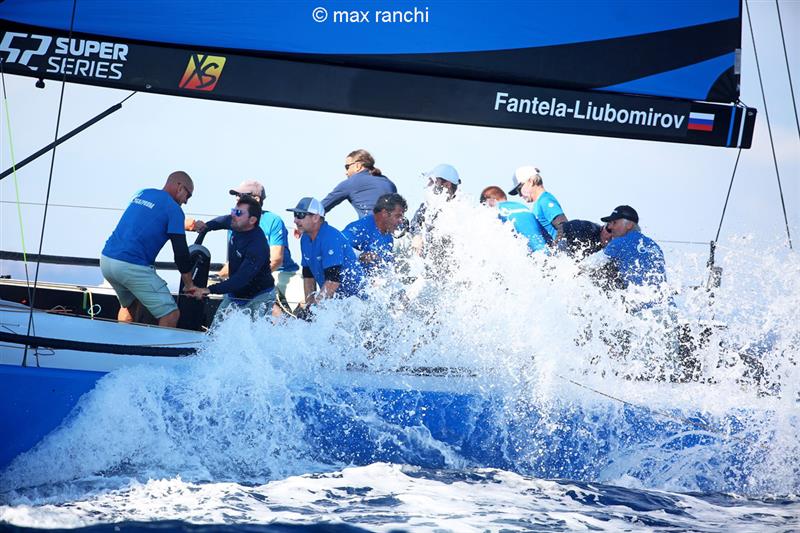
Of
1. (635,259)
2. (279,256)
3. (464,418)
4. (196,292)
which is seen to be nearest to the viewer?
(464,418)

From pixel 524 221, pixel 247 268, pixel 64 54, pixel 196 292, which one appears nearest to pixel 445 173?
pixel 524 221

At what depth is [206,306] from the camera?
471cm

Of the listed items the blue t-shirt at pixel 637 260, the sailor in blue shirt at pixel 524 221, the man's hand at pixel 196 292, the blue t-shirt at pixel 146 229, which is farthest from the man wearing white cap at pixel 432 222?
the blue t-shirt at pixel 146 229

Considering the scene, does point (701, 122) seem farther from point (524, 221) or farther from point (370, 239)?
point (370, 239)

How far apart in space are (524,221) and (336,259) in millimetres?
1149

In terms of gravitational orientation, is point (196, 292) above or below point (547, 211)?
below

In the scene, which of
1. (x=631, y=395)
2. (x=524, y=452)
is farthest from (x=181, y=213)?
(x=631, y=395)

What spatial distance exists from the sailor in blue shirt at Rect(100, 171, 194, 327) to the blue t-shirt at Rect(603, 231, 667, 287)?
2201 millimetres

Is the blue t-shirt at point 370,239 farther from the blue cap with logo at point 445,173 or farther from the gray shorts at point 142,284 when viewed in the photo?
the gray shorts at point 142,284

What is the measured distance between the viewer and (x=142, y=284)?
434 cm

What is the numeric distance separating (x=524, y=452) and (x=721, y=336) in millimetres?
1256

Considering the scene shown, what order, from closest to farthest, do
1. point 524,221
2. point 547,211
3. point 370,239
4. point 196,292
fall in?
point 196,292
point 370,239
point 524,221
point 547,211

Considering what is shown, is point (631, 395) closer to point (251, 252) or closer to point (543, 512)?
point (543, 512)

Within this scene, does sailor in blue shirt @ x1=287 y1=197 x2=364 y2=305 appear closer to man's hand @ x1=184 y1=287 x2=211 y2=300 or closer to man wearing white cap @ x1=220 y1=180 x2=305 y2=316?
man wearing white cap @ x1=220 y1=180 x2=305 y2=316
